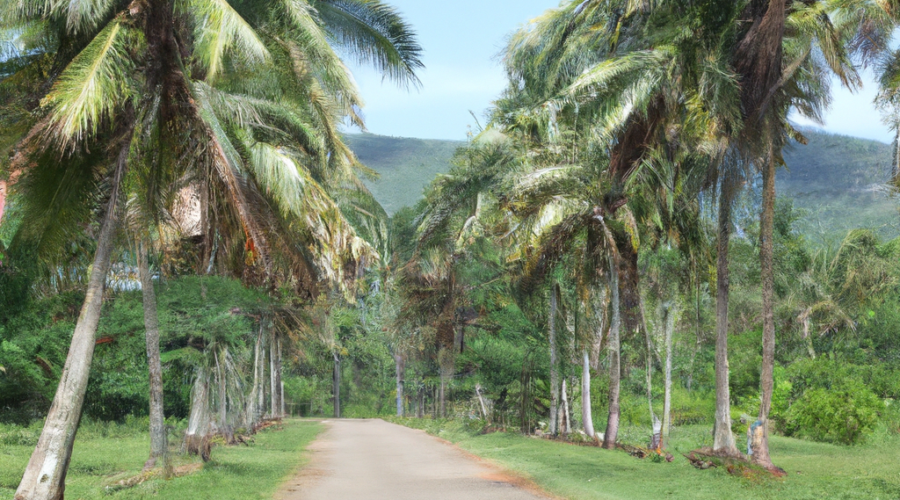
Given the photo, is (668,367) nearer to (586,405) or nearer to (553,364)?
(586,405)

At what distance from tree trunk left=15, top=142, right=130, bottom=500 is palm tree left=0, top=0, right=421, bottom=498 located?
1 cm

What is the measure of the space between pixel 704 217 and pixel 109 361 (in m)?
14.0

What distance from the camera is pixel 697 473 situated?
11.9 meters

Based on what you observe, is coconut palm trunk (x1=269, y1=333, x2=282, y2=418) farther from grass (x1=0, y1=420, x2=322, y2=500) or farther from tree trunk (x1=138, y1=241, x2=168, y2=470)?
tree trunk (x1=138, y1=241, x2=168, y2=470)

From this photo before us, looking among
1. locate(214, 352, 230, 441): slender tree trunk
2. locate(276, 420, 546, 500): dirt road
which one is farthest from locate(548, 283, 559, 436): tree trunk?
locate(214, 352, 230, 441): slender tree trunk

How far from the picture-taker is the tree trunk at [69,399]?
27.5ft

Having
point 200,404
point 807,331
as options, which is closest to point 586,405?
point 200,404

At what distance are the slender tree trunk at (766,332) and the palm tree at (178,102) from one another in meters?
6.62

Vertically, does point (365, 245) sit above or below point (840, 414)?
above

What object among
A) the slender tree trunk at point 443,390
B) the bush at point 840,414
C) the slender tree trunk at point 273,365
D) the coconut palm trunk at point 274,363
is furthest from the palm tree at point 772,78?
the coconut palm trunk at point 274,363

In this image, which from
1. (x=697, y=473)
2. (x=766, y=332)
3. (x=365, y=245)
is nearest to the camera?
(x=697, y=473)

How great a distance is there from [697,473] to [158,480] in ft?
26.8

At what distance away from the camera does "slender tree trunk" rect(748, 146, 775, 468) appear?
12297mm

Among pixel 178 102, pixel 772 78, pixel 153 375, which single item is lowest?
pixel 153 375
